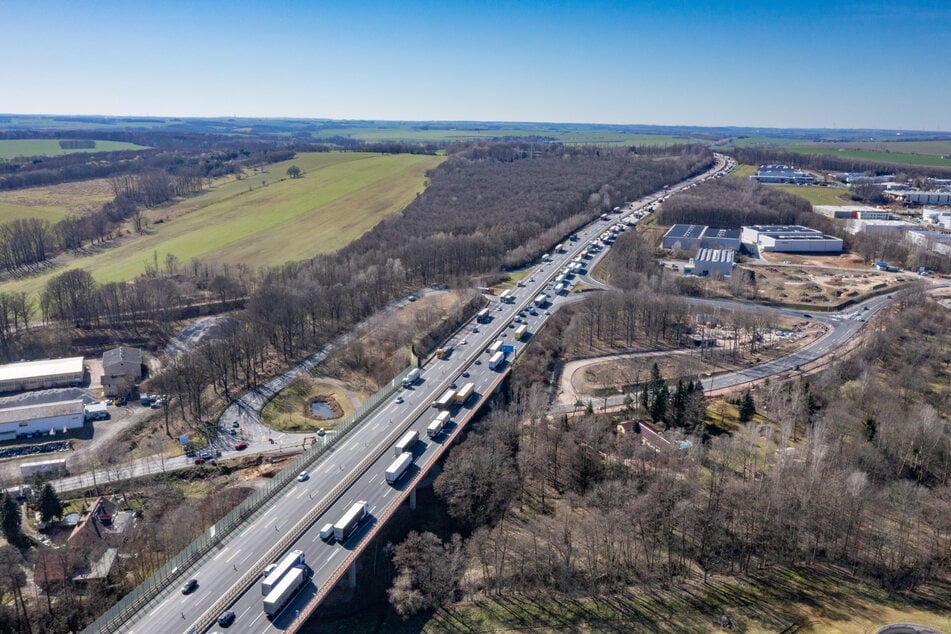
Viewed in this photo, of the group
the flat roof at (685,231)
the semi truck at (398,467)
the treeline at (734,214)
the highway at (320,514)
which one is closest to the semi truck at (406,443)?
the highway at (320,514)

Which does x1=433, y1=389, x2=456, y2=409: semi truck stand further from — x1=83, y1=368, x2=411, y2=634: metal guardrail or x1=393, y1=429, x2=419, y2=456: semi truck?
x1=83, y1=368, x2=411, y2=634: metal guardrail

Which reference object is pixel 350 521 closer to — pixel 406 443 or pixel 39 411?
pixel 406 443

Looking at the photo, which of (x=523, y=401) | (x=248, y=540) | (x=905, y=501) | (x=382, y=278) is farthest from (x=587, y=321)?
(x=248, y=540)

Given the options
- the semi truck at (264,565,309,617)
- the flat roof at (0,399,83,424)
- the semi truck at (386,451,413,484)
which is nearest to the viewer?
the semi truck at (264,565,309,617)

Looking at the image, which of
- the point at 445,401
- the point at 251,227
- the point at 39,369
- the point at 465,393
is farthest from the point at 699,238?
the point at 39,369

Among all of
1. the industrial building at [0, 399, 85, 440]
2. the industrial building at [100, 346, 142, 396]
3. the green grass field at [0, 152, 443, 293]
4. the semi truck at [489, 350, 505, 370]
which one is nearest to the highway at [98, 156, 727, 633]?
the semi truck at [489, 350, 505, 370]

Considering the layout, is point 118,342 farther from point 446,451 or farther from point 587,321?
point 587,321
